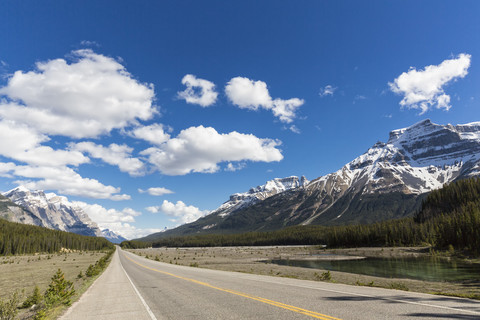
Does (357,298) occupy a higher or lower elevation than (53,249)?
higher

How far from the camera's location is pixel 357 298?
568 inches

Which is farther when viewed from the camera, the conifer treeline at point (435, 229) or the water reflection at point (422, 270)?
the conifer treeline at point (435, 229)

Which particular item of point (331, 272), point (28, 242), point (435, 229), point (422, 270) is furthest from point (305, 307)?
point (28, 242)

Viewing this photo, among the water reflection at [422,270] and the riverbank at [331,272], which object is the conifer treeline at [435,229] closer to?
the riverbank at [331,272]

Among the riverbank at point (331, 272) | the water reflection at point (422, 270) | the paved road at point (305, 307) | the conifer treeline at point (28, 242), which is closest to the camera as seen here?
the paved road at point (305, 307)

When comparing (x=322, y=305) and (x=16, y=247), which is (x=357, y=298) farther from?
(x=16, y=247)

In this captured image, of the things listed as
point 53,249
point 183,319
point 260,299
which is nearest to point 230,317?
point 183,319

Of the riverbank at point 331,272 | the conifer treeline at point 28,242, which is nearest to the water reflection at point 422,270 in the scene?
the riverbank at point 331,272

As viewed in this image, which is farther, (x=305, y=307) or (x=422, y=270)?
(x=422, y=270)

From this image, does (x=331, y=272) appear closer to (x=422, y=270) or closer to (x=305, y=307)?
(x=422, y=270)

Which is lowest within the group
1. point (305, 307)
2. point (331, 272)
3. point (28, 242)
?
point (28, 242)

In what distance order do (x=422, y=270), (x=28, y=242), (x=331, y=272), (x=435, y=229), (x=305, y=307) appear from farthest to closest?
1. (x=28, y=242)
2. (x=435, y=229)
3. (x=422, y=270)
4. (x=331, y=272)
5. (x=305, y=307)

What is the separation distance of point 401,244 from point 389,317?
124596 mm

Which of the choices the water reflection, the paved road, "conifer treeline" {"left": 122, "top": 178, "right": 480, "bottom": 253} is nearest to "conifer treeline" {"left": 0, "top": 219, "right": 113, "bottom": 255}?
the water reflection
